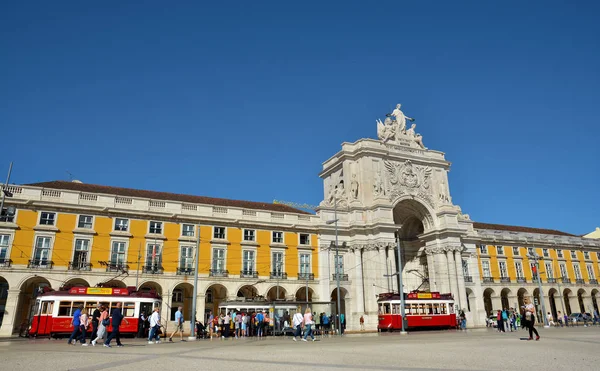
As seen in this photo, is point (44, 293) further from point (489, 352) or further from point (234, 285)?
point (489, 352)

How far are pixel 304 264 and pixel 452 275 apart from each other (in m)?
17.7

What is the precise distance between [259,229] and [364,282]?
12415mm

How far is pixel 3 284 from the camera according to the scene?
38375mm

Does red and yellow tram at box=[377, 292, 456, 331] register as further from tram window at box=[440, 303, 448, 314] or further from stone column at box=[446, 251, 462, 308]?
stone column at box=[446, 251, 462, 308]

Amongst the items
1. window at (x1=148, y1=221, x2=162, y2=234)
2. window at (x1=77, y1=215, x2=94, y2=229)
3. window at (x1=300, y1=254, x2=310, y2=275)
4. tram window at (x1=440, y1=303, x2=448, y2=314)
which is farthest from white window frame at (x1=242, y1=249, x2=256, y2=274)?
tram window at (x1=440, y1=303, x2=448, y2=314)

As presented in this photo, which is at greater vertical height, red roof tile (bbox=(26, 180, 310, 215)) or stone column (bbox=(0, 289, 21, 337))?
red roof tile (bbox=(26, 180, 310, 215))

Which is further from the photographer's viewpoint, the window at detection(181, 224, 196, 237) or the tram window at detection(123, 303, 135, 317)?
the window at detection(181, 224, 196, 237)

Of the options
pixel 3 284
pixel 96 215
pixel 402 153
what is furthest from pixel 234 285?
pixel 402 153

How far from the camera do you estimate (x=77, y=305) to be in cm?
2877

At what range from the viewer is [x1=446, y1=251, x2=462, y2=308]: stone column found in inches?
1987

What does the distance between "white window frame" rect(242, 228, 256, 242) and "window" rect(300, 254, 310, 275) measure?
216 inches

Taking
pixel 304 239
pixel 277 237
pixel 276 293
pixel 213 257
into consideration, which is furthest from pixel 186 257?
pixel 304 239

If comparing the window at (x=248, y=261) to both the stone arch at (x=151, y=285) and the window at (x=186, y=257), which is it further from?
the stone arch at (x=151, y=285)

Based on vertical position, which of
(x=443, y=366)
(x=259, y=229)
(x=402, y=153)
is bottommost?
(x=443, y=366)
